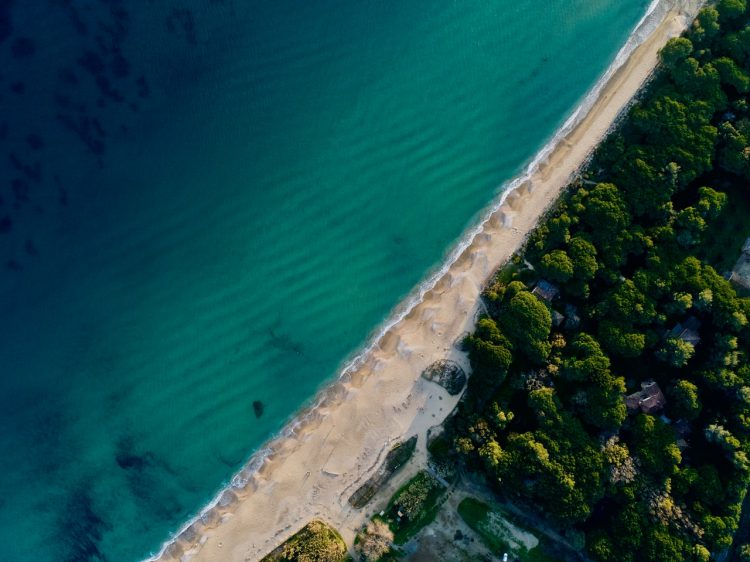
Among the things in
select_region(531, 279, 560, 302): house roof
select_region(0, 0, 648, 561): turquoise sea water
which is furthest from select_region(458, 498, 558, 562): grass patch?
select_region(531, 279, 560, 302): house roof

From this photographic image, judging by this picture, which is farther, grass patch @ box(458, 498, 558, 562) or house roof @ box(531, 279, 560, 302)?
house roof @ box(531, 279, 560, 302)

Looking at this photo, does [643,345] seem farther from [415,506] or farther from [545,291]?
[415,506]

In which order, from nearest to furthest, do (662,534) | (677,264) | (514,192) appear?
(662,534), (677,264), (514,192)

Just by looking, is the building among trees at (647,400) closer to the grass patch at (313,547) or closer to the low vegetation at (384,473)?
the low vegetation at (384,473)

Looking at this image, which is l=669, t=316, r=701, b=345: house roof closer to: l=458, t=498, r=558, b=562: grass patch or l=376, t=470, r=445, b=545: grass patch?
l=458, t=498, r=558, b=562: grass patch

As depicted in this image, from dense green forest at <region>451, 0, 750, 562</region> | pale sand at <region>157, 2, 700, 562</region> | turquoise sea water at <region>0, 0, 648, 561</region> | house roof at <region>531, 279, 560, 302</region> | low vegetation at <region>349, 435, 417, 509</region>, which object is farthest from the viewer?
turquoise sea water at <region>0, 0, 648, 561</region>

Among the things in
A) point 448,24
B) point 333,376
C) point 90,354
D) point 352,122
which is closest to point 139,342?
point 90,354

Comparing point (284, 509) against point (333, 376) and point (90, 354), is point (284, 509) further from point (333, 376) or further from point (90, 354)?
point (90, 354)
